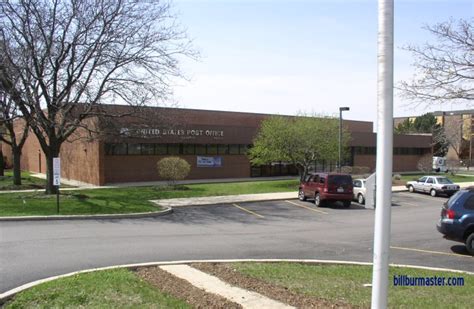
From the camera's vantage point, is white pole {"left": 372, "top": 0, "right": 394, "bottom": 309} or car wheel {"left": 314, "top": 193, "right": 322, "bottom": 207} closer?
white pole {"left": 372, "top": 0, "right": 394, "bottom": 309}

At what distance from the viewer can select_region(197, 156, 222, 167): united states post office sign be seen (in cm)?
3978

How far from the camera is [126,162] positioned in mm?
35469

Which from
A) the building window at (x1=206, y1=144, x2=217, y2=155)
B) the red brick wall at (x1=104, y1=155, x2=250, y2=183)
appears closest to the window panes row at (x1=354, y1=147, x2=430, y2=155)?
the red brick wall at (x1=104, y1=155, x2=250, y2=183)

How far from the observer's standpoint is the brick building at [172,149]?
3278 centimetres

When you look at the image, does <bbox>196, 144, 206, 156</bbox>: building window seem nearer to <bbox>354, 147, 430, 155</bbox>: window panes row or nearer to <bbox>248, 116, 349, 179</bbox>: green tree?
<bbox>248, 116, 349, 179</bbox>: green tree

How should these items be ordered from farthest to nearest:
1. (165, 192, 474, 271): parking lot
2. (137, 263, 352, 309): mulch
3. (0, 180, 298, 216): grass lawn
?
(0, 180, 298, 216): grass lawn → (165, 192, 474, 271): parking lot → (137, 263, 352, 309): mulch

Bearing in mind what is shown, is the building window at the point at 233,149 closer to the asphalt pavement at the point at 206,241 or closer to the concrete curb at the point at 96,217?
the asphalt pavement at the point at 206,241

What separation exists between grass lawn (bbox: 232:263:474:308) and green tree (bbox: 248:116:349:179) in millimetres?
25324

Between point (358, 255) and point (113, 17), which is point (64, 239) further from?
point (113, 17)

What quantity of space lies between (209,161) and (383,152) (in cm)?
3615

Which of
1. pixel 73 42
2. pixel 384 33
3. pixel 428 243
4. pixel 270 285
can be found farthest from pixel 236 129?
pixel 384 33

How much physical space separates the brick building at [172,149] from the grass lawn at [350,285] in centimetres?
1638

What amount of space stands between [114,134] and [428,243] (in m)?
15.9

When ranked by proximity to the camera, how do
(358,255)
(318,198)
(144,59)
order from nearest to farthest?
(358,255) < (144,59) < (318,198)
